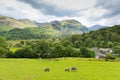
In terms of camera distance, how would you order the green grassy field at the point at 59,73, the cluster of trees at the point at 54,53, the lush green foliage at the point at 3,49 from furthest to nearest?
the lush green foliage at the point at 3,49, the cluster of trees at the point at 54,53, the green grassy field at the point at 59,73

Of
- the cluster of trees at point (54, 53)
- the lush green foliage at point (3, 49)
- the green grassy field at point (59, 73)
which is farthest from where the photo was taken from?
the lush green foliage at point (3, 49)

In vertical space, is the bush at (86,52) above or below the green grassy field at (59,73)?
below

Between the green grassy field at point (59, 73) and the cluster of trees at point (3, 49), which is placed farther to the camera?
the cluster of trees at point (3, 49)

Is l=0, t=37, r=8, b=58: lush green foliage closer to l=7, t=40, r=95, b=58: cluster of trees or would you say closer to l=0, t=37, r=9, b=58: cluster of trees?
l=0, t=37, r=9, b=58: cluster of trees

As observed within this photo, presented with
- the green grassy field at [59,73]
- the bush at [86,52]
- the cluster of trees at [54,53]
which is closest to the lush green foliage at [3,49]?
the cluster of trees at [54,53]

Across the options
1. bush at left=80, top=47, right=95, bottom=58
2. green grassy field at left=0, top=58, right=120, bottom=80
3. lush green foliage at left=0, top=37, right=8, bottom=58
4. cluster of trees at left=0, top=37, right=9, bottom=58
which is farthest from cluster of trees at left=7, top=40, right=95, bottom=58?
green grassy field at left=0, top=58, right=120, bottom=80

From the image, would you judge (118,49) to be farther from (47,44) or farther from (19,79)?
(19,79)

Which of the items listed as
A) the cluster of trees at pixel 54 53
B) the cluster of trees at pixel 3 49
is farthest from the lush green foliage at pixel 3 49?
the cluster of trees at pixel 54 53

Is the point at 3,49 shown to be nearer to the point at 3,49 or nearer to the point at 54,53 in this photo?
the point at 3,49

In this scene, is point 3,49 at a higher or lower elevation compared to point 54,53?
higher

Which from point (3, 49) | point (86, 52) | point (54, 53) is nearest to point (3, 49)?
point (3, 49)

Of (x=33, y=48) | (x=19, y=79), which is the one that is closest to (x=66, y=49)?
(x=33, y=48)

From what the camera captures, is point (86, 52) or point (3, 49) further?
point (3, 49)

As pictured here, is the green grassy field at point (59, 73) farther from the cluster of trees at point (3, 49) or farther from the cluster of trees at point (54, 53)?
the cluster of trees at point (3, 49)
